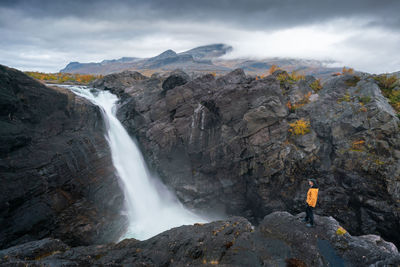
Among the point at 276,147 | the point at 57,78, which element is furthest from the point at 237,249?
the point at 57,78

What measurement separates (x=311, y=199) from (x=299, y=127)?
53.5 feet

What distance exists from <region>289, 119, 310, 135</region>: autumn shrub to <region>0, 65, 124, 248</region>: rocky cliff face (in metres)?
21.9

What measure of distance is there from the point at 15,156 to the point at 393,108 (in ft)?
122

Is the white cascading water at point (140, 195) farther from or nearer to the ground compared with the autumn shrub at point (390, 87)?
nearer to the ground

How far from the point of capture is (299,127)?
25.1 meters

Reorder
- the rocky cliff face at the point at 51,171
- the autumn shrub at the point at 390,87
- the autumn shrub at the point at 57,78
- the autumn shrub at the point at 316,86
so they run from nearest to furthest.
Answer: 1. the rocky cliff face at the point at 51,171
2. the autumn shrub at the point at 390,87
3. the autumn shrub at the point at 316,86
4. the autumn shrub at the point at 57,78

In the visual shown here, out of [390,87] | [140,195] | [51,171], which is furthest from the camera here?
[390,87]

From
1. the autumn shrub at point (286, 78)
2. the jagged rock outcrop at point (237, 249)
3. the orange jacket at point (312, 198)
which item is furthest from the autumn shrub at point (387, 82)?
the orange jacket at point (312, 198)

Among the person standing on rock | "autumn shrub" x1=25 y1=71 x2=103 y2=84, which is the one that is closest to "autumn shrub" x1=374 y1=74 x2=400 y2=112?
the person standing on rock

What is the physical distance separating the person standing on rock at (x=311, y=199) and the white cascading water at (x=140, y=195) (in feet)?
50.4

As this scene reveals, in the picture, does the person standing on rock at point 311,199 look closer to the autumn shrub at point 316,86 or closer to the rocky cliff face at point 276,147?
the rocky cliff face at point 276,147

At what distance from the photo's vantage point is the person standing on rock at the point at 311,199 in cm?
1064

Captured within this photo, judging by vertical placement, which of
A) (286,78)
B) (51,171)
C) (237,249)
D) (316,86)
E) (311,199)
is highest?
(286,78)

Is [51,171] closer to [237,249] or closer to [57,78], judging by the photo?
[237,249]
